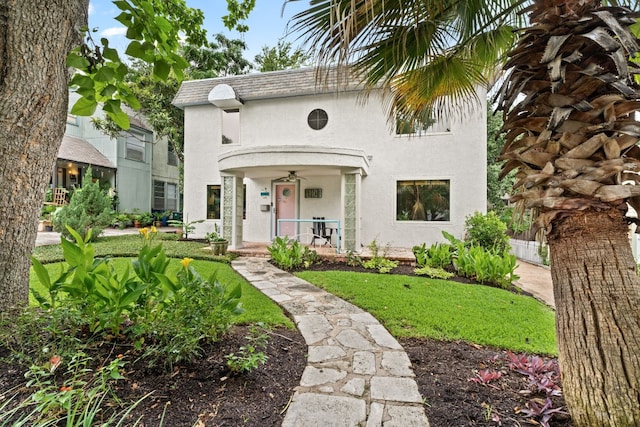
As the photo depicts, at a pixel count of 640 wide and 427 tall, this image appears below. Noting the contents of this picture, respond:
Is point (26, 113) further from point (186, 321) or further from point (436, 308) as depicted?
point (436, 308)

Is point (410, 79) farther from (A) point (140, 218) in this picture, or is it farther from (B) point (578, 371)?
(A) point (140, 218)

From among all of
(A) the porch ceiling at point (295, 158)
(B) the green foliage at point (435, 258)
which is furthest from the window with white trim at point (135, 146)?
(B) the green foliage at point (435, 258)

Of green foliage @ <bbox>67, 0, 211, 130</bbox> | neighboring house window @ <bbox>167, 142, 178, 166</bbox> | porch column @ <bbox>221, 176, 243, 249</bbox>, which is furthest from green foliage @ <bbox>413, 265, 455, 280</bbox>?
neighboring house window @ <bbox>167, 142, 178, 166</bbox>

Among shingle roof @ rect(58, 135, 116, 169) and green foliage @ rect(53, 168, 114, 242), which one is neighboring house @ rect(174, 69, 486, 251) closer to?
green foliage @ rect(53, 168, 114, 242)

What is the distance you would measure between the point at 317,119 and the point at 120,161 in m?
14.4

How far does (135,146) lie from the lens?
20.1 meters

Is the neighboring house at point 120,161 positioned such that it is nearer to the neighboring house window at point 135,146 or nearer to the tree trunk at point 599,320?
the neighboring house window at point 135,146

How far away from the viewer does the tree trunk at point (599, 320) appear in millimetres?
1716

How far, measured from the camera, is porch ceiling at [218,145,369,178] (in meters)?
8.59

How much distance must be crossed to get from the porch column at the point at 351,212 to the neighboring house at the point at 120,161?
1451 centimetres

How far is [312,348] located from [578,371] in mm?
2237

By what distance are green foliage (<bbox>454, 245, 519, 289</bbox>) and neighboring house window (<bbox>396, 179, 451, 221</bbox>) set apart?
12.8 ft

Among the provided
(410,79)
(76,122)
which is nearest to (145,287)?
(410,79)

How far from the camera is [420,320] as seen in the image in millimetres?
4207
